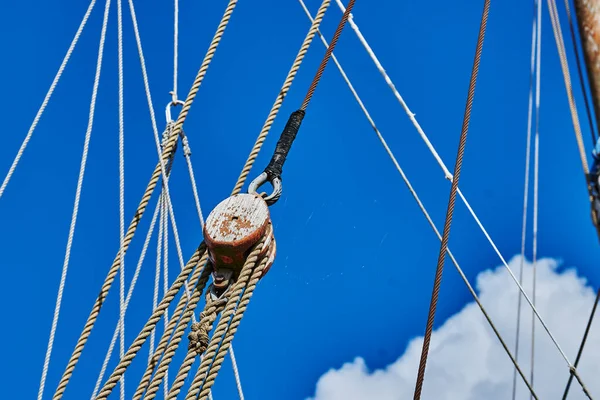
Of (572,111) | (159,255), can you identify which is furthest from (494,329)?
(159,255)

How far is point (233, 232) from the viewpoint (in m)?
2.76

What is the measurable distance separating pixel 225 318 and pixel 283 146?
3.02 ft

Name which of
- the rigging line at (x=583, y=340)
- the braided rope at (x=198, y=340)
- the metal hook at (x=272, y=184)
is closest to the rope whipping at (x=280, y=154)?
the metal hook at (x=272, y=184)

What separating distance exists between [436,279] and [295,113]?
1029 mm

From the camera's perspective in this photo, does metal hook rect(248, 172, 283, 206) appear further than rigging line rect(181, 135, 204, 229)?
No

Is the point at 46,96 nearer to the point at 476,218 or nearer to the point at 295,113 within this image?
the point at 295,113

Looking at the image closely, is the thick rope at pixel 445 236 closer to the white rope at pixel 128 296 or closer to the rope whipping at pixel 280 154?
the rope whipping at pixel 280 154

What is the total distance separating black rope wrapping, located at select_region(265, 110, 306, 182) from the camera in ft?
10.1

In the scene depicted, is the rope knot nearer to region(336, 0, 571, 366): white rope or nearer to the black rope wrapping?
the black rope wrapping

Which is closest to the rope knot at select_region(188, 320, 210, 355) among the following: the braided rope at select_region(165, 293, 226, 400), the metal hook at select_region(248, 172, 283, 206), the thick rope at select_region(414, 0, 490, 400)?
the braided rope at select_region(165, 293, 226, 400)

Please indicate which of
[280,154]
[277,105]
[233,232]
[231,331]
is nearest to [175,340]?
[231,331]

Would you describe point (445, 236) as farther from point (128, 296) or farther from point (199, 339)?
point (128, 296)

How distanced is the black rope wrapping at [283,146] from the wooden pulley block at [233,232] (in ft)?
0.78

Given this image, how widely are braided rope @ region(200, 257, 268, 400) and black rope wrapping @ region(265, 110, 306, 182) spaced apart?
0.44 metres
